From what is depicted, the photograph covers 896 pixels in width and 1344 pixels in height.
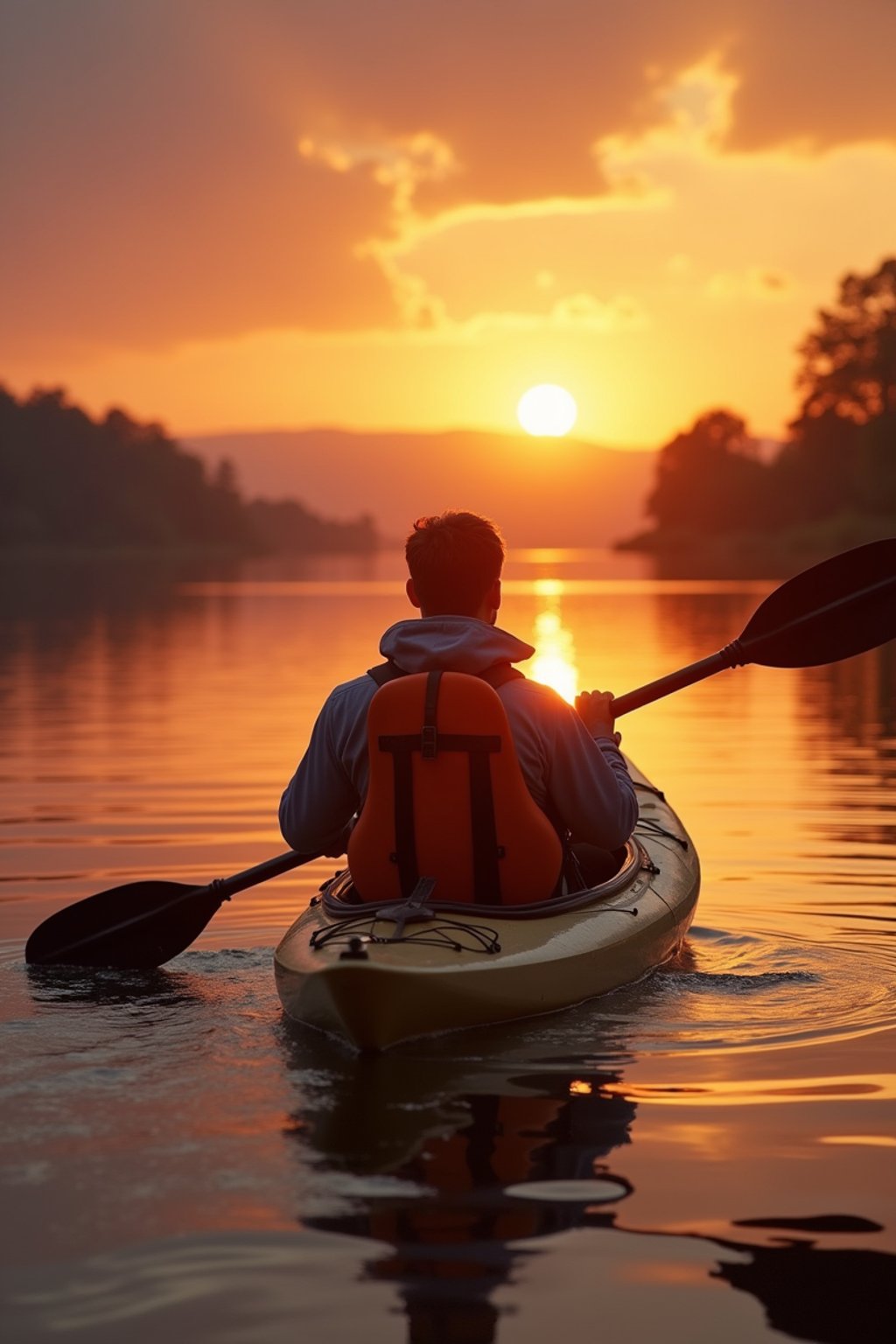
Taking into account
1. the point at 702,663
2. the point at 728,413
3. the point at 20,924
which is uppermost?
the point at 728,413

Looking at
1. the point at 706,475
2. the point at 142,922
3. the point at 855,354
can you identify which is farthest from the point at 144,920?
the point at 706,475

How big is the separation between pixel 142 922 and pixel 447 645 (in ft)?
7.22

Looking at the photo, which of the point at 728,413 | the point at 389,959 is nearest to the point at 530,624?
the point at 389,959

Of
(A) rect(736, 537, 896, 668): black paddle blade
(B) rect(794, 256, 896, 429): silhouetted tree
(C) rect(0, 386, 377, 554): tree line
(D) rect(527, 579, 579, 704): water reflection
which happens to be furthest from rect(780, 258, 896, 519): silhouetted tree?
(A) rect(736, 537, 896, 668): black paddle blade

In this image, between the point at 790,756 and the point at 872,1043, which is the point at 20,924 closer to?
the point at 872,1043

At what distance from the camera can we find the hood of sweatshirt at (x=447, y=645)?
5.18 meters

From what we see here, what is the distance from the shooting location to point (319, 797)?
18.4ft

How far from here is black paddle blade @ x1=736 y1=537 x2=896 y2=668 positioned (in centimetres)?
739

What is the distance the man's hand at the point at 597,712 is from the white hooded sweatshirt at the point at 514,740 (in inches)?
18.6

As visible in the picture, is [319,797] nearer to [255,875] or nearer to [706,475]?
[255,875]

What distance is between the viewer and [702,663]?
23.0 ft

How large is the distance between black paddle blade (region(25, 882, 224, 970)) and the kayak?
0.96m

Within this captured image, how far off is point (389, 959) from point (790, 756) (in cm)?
881

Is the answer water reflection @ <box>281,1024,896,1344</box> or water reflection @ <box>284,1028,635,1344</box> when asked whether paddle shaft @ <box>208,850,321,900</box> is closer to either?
water reflection @ <box>284,1028,635,1344</box>
